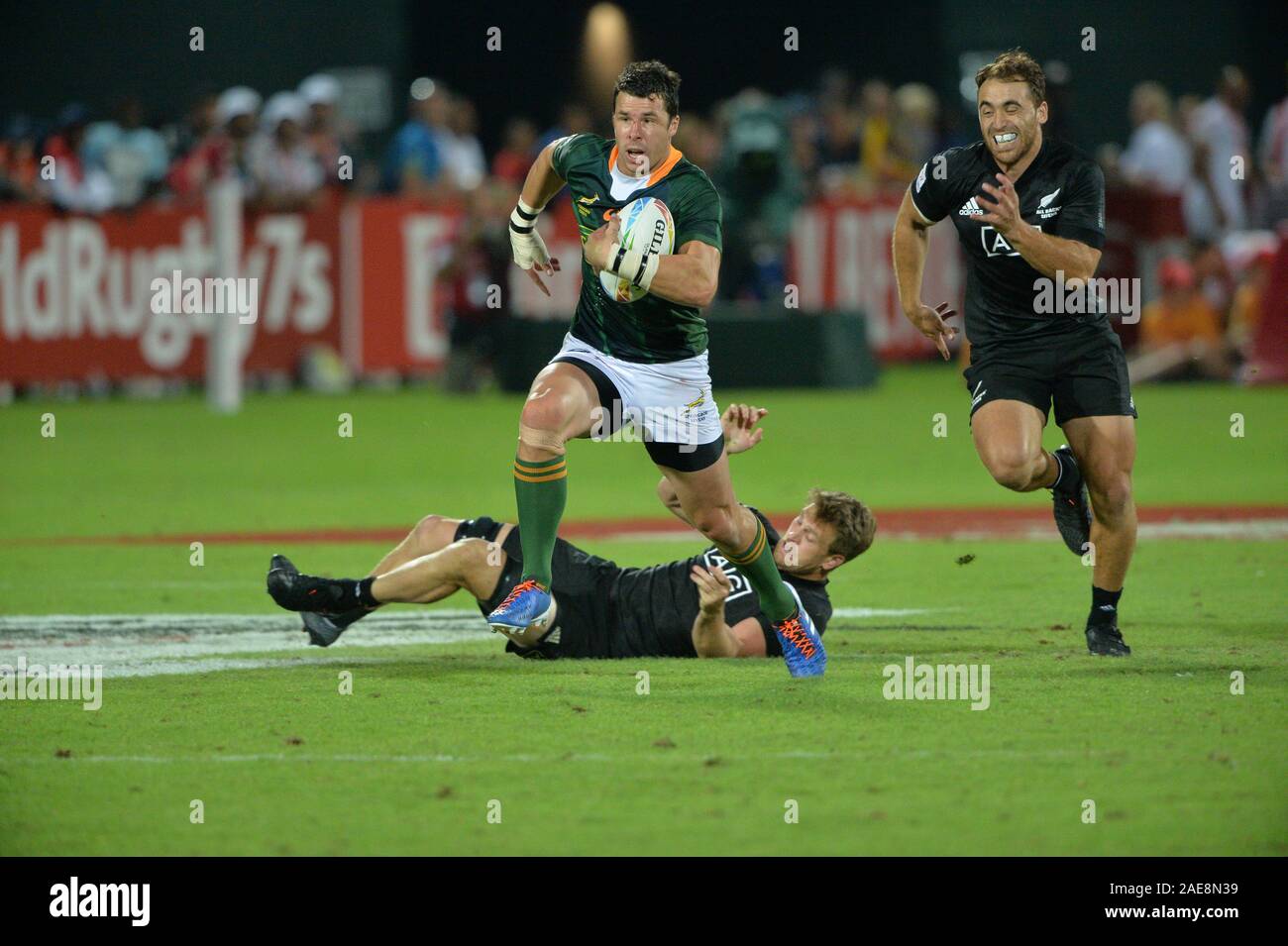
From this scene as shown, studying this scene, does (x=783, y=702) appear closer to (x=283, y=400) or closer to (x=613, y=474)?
(x=613, y=474)

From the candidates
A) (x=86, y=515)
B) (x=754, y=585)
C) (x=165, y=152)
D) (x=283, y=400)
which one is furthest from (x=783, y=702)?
(x=165, y=152)

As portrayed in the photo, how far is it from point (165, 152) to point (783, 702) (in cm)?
1807

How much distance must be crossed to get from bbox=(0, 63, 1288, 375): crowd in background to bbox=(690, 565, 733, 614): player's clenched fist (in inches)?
586

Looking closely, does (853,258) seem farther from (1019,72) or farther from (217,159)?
(1019,72)

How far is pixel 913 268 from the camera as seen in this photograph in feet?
29.5

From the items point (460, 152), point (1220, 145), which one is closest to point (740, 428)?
point (460, 152)

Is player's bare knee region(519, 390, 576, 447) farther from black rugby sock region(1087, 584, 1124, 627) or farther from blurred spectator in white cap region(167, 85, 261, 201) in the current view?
blurred spectator in white cap region(167, 85, 261, 201)

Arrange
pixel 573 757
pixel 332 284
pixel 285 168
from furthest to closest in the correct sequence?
pixel 285 168
pixel 332 284
pixel 573 757

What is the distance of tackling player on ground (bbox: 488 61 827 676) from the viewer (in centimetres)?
786

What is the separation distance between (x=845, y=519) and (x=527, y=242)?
5.91 feet

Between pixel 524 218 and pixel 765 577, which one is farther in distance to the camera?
pixel 524 218

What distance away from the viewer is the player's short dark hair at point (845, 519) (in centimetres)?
829

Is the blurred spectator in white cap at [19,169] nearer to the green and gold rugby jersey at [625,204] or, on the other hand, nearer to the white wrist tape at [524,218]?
the white wrist tape at [524,218]

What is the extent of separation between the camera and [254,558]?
39.9 feet
